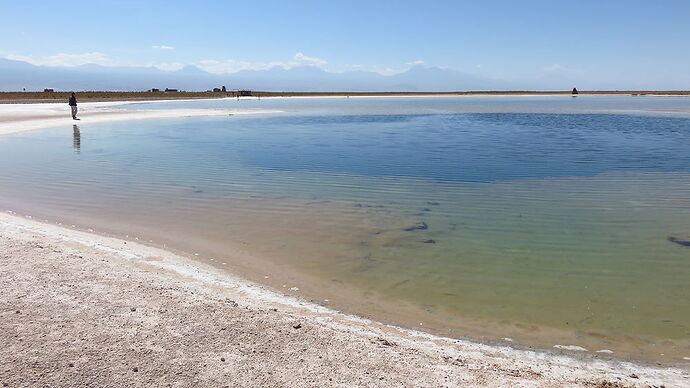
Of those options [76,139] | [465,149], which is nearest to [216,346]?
[465,149]

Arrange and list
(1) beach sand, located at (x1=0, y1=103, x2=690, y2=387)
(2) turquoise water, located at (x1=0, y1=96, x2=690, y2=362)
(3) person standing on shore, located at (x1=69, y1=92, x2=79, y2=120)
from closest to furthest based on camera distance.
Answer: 1. (1) beach sand, located at (x1=0, y1=103, x2=690, y2=387)
2. (2) turquoise water, located at (x1=0, y1=96, x2=690, y2=362)
3. (3) person standing on shore, located at (x1=69, y1=92, x2=79, y2=120)

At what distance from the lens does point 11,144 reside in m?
29.7

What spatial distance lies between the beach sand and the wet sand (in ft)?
0.05

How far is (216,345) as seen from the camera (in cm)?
666

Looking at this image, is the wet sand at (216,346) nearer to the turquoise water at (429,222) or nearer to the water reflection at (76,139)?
the turquoise water at (429,222)

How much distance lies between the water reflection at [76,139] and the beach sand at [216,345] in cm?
2103

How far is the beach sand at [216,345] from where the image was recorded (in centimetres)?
598

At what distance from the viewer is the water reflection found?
28.1 m

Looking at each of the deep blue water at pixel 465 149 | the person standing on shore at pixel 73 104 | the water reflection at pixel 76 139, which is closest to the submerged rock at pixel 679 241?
the deep blue water at pixel 465 149

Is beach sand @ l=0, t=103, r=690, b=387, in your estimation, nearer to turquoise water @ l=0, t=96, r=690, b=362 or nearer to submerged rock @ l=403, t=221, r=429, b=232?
turquoise water @ l=0, t=96, r=690, b=362

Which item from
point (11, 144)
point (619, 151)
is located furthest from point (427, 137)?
point (11, 144)

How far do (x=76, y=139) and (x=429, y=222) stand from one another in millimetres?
27904

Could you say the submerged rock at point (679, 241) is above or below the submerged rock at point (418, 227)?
below

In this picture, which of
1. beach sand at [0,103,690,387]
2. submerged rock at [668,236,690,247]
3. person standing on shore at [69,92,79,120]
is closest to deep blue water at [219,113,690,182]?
submerged rock at [668,236,690,247]
